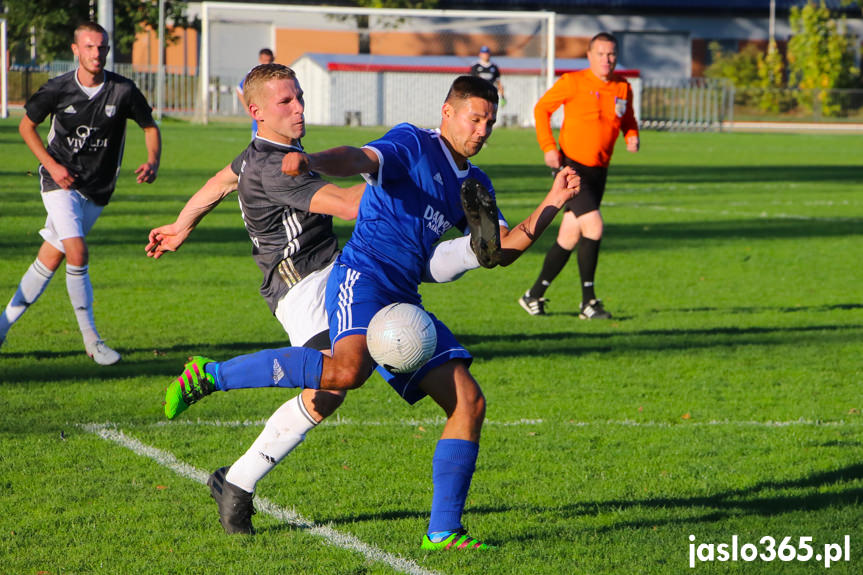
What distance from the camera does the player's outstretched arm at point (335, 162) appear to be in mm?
3699

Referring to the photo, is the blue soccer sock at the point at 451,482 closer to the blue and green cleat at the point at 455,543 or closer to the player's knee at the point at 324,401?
the blue and green cleat at the point at 455,543

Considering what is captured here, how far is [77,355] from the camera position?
7.84 m

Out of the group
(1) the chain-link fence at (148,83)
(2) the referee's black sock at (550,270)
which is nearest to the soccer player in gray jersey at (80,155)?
(2) the referee's black sock at (550,270)

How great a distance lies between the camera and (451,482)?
4.31 meters

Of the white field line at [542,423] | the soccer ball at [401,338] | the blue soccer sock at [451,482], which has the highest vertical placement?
the soccer ball at [401,338]

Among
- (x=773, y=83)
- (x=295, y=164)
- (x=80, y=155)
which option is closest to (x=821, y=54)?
(x=773, y=83)

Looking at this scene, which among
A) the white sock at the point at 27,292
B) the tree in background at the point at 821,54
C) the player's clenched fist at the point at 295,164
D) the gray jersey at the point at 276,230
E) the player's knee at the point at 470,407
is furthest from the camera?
the tree in background at the point at 821,54

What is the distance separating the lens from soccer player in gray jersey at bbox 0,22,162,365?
7453 mm

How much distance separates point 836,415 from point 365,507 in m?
3.11

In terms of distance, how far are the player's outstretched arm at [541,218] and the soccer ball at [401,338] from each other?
36 centimetres

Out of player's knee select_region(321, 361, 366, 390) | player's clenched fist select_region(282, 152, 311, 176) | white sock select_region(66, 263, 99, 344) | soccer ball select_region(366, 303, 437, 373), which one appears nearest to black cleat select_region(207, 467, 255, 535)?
player's knee select_region(321, 361, 366, 390)

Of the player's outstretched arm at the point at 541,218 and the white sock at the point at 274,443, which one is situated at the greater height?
→ the player's outstretched arm at the point at 541,218

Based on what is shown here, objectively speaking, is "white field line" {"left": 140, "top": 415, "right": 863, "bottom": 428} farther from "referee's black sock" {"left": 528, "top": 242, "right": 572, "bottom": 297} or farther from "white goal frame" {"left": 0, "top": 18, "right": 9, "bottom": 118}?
"white goal frame" {"left": 0, "top": 18, "right": 9, "bottom": 118}

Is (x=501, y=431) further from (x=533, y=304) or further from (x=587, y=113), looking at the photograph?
(x=587, y=113)
